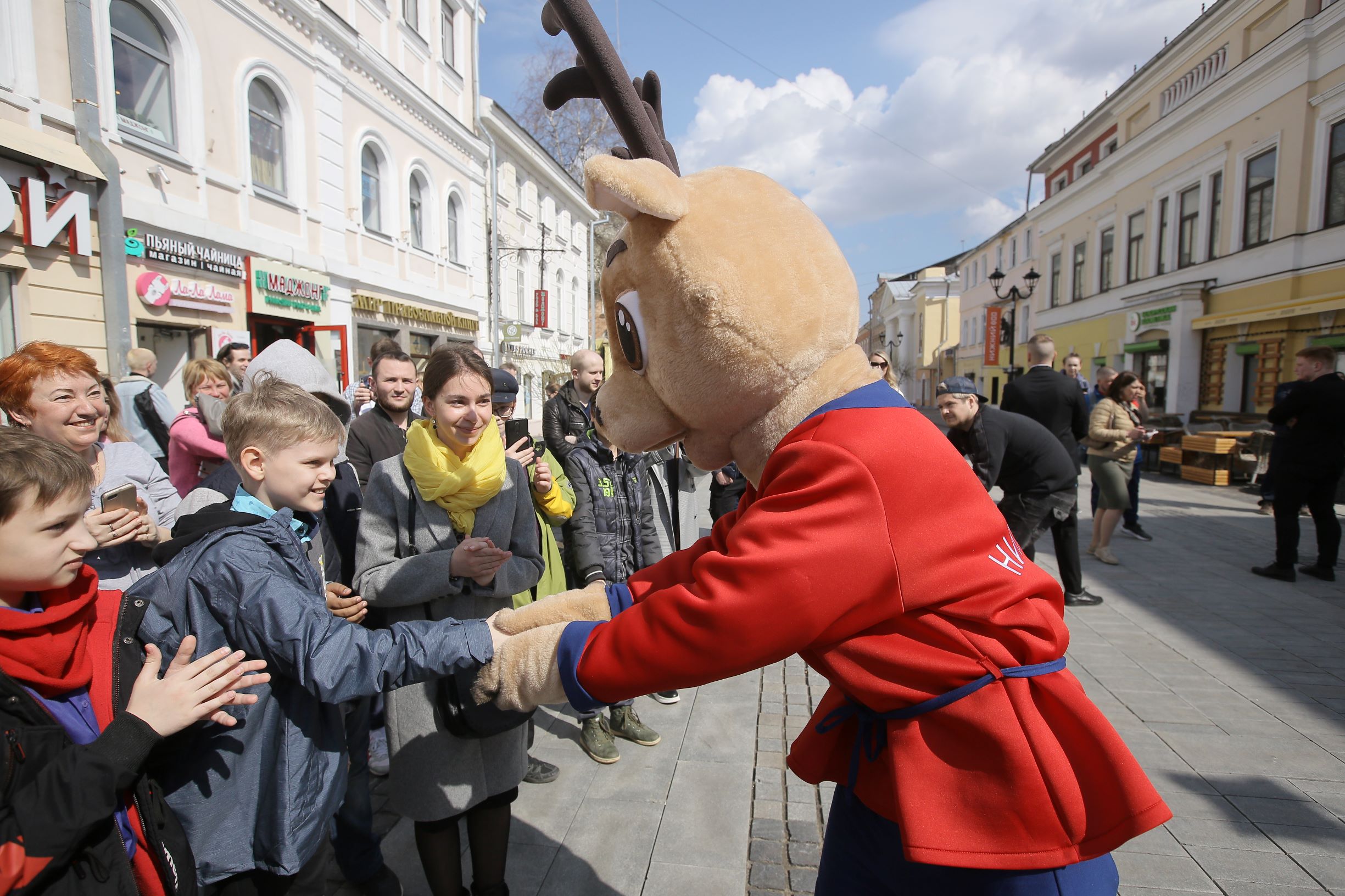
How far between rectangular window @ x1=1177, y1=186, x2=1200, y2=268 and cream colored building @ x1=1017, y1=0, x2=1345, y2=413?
51 millimetres

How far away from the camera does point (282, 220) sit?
10.7m

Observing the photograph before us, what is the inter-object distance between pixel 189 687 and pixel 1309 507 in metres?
7.94

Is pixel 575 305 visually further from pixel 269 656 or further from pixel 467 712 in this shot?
pixel 467 712

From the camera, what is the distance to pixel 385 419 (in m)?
3.99

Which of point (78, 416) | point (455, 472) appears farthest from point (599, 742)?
point (78, 416)

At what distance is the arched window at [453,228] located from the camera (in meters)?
17.3

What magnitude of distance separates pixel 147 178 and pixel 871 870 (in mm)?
10308

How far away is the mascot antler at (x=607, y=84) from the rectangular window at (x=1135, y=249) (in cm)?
2438

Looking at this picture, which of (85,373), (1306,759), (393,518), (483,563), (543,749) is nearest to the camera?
(483,563)

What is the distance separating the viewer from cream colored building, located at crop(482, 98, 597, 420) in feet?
66.9

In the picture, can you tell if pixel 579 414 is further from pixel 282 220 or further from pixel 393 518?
pixel 282 220

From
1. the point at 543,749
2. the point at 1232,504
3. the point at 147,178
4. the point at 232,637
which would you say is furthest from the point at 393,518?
the point at 1232,504

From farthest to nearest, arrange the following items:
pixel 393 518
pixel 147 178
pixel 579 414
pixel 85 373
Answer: pixel 147 178, pixel 579 414, pixel 85 373, pixel 393 518

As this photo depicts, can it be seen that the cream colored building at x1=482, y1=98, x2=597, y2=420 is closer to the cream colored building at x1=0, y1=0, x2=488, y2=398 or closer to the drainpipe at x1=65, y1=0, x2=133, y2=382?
the cream colored building at x1=0, y1=0, x2=488, y2=398
